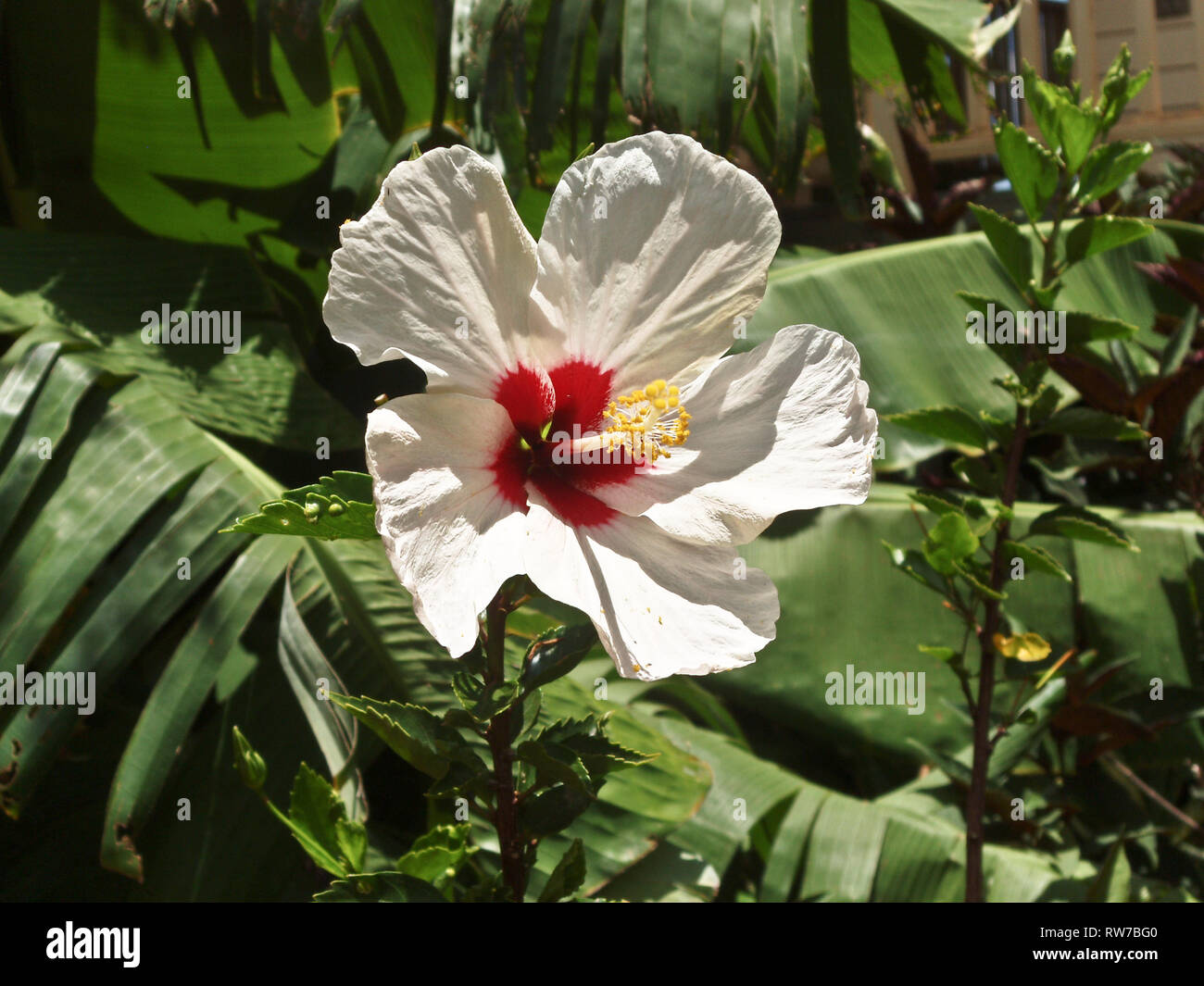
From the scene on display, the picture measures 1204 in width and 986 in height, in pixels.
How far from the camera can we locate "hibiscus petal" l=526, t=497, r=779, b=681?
0.47 m

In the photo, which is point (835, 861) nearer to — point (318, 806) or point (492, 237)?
point (318, 806)

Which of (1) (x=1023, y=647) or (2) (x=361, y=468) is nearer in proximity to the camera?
(1) (x=1023, y=647)

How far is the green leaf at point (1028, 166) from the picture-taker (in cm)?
83

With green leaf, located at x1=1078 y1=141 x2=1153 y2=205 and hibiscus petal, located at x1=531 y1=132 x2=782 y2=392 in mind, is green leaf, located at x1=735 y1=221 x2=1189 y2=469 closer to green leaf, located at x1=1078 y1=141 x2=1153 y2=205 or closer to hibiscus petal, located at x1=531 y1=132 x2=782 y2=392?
green leaf, located at x1=1078 y1=141 x2=1153 y2=205

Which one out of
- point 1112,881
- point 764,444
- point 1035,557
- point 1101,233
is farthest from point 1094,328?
point 1112,881

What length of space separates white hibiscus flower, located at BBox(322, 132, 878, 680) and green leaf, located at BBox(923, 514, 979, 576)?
34 cm

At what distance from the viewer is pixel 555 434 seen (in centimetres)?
60

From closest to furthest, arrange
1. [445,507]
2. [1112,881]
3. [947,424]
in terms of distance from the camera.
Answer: [445,507] → [947,424] → [1112,881]

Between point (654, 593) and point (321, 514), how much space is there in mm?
174

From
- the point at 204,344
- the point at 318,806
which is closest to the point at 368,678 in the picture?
the point at 318,806

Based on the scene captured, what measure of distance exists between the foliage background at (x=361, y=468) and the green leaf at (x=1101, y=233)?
48cm

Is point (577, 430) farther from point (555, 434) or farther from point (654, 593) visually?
point (654, 593)

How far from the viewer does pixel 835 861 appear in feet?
4.07

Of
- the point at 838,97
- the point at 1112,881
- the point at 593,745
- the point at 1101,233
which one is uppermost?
the point at 838,97
